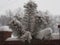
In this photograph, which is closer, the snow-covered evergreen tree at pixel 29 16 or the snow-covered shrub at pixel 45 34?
the snow-covered shrub at pixel 45 34

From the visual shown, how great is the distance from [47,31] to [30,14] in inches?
57.3

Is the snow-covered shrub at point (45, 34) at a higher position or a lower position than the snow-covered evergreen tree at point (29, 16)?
lower

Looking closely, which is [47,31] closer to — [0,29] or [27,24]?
[27,24]

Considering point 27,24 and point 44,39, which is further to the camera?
point 27,24

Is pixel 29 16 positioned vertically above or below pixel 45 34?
above

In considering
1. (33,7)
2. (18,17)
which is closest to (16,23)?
(18,17)

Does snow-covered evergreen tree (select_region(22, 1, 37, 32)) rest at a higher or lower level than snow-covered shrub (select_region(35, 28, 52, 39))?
higher

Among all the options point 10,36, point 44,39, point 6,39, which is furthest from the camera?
point 10,36

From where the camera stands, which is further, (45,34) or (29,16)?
(29,16)

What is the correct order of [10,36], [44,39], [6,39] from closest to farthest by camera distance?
1. [44,39]
2. [6,39]
3. [10,36]

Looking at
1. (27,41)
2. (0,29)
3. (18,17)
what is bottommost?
(27,41)

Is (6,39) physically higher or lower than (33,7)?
lower

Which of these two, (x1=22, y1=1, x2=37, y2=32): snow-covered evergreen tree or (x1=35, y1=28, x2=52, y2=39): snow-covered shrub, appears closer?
(x1=35, y1=28, x2=52, y2=39): snow-covered shrub

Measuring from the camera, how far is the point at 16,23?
8.65 metres
